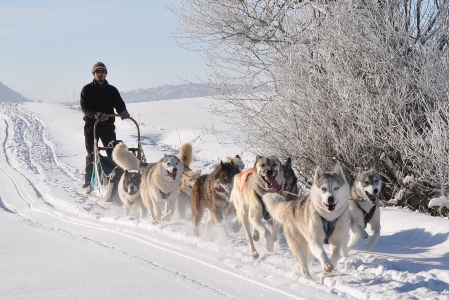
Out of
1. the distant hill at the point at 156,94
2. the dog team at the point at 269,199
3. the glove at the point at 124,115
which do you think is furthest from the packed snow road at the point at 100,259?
the distant hill at the point at 156,94

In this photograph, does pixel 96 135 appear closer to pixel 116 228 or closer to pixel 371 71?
pixel 116 228

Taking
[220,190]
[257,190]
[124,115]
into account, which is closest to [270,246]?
[257,190]

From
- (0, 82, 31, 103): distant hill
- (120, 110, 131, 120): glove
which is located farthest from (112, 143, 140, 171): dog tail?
(0, 82, 31, 103): distant hill

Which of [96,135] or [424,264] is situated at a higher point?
→ [96,135]

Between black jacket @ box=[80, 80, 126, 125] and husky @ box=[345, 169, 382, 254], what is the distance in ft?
14.8

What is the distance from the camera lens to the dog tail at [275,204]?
5809mm

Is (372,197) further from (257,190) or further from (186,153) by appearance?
(186,153)

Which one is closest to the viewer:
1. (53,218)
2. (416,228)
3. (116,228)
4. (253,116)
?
(416,228)

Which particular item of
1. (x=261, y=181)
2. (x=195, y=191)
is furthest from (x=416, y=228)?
(x=195, y=191)

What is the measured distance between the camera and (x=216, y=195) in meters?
7.20

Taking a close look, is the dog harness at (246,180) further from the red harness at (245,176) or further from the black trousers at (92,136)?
the black trousers at (92,136)

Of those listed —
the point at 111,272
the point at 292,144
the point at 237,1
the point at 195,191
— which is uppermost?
the point at 237,1

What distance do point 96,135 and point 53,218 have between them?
70.0 inches

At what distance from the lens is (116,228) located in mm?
7543
